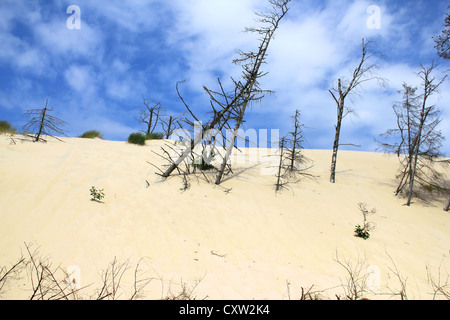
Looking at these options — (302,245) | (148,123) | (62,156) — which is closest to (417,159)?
(302,245)

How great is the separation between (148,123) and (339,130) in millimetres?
18933

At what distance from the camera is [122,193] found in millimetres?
7594

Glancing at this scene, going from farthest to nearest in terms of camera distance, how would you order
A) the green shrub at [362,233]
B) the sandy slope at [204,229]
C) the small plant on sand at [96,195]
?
the small plant on sand at [96,195] < the green shrub at [362,233] < the sandy slope at [204,229]

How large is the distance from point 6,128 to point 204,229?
1147 cm

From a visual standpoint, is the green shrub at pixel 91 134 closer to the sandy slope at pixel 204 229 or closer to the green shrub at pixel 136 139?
the green shrub at pixel 136 139

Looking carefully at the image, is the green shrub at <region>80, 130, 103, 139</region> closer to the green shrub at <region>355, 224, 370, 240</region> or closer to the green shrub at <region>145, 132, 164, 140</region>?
the green shrub at <region>145, 132, 164, 140</region>

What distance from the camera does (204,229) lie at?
636 cm

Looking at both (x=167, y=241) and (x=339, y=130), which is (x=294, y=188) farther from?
(x=167, y=241)

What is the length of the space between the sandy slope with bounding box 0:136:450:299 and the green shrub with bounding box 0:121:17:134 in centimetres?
179

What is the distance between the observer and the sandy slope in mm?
4715

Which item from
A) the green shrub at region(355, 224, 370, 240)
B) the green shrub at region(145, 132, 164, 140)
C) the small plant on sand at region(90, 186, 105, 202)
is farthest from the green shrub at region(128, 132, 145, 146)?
the green shrub at region(355, 224, 370, 240)

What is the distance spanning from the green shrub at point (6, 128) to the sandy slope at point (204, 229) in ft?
5.86

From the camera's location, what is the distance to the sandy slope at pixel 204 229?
186 inches

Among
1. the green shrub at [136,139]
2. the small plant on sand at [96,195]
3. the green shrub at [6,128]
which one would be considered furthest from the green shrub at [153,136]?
the small plant on sand at [96,195]
